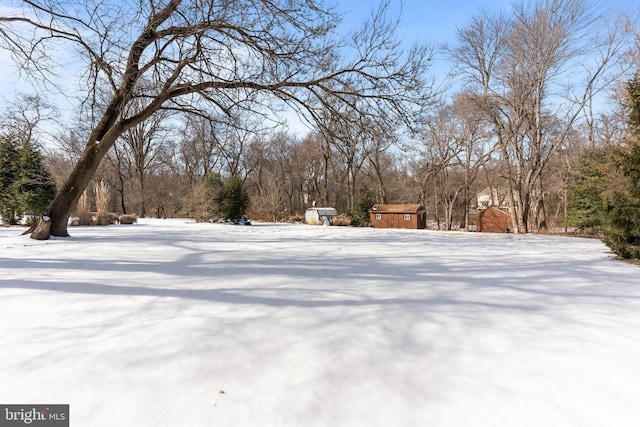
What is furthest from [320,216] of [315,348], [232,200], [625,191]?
[315,348]

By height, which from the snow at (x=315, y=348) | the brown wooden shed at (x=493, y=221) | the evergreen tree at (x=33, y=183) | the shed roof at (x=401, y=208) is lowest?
the snow at (x=315, y=348)

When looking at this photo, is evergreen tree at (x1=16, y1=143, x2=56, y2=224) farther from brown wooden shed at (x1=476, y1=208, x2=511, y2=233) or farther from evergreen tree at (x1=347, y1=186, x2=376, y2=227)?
brown wooden shed at (x1=476, y1=208, x2=511, y2=233)

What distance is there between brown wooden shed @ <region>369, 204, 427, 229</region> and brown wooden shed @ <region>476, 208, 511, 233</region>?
4.12 m

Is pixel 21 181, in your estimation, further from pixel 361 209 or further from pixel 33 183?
pixel 361 209

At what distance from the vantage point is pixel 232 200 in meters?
23.0

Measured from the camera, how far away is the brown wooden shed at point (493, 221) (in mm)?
22500

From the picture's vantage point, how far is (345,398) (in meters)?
1.76

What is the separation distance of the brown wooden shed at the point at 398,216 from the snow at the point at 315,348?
2019cm

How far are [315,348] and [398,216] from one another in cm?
2334

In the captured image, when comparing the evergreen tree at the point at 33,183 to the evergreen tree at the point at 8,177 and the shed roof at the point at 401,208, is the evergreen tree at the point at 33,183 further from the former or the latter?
the shed roof at the point at 401,208

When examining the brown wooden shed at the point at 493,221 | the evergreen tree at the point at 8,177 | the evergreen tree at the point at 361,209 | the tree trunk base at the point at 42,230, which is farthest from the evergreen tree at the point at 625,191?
the evergreen tree at the point at 361,209

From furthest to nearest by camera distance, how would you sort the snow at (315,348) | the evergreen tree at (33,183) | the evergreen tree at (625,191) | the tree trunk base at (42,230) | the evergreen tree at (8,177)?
the evergreen tree at (8,177) → the evergreen tree at (33,183) → the tree trunk base at (42,230) → the evergreen tree at (625,191) → the snow at (315,348)

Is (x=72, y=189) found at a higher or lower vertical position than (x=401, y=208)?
higher

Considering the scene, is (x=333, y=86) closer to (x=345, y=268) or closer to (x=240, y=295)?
(x=345, y=268)
